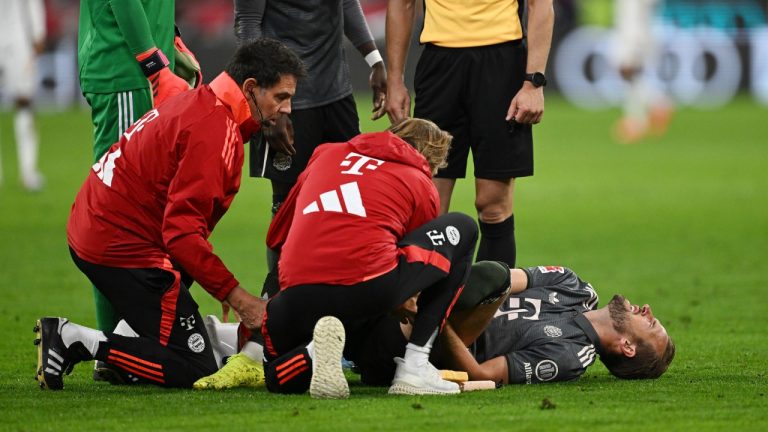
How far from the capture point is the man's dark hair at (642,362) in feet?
19.3

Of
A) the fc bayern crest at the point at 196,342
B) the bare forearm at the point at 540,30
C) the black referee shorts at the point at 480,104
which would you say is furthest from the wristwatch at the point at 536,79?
the fc bayern crest at the point at 196,342

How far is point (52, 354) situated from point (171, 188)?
2.94ft

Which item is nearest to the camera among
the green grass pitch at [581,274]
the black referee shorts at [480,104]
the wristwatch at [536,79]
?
the green grass pitch at [581,274]

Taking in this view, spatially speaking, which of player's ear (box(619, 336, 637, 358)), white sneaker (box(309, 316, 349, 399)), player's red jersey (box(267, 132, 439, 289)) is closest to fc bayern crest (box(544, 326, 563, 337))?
player's ear (box(619, 336, 637, 358))

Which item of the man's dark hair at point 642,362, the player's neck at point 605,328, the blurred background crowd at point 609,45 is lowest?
the blurred background crowd at point 609,45

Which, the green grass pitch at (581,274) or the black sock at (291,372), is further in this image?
the black sock at (291,372)

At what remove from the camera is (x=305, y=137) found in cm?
705

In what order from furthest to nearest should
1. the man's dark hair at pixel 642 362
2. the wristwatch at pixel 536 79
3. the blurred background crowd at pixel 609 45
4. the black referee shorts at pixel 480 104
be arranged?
the blurred background crowd at pixel 609 45, the black referee shorts at pixel 480 104, the wristwatch at pixel 536 79, the man's dark hair at pixel 642 362

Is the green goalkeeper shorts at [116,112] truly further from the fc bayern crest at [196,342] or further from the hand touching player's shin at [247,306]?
the hand touching player's shin at [247,306]

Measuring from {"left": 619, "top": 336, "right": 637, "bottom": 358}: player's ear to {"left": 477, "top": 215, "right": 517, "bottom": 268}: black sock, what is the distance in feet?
3.82

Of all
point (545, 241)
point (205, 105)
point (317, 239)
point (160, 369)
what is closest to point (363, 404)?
point (317, 239)

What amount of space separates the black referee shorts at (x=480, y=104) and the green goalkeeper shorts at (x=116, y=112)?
1431 mm

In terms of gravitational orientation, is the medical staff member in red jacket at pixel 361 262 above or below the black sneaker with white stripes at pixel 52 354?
above

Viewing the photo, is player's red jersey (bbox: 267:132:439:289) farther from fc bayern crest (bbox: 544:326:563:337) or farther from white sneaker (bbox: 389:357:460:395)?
fc bayern crest (bbox: 544:326:563:337)
